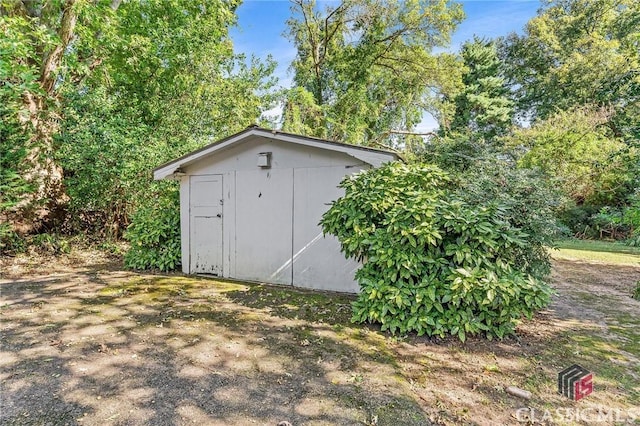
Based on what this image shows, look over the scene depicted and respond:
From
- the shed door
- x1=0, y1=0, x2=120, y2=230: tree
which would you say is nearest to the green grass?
the shed door

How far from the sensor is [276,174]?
5.56m

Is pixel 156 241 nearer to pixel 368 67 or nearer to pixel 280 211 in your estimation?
pixel 280 211

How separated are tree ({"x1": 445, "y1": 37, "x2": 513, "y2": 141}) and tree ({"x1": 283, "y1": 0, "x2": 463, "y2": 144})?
7832 mm

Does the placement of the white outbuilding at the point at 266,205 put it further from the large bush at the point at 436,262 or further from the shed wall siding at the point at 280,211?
the large bush at the point at 436,262

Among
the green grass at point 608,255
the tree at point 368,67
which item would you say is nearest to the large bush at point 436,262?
the green grass at point 608,255

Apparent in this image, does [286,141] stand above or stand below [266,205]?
above

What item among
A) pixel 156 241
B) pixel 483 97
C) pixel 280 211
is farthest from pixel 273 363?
pixel 483 97

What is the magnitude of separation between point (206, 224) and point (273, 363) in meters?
3.92

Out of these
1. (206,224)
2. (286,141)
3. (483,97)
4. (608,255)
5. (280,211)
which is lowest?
(608,255)

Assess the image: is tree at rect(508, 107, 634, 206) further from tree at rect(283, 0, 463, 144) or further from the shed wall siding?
the shed wall siding

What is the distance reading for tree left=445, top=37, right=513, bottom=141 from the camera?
21.9m

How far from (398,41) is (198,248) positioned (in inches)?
A: 512

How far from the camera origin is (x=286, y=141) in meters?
5.34

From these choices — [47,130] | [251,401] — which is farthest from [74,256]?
[251,401]
